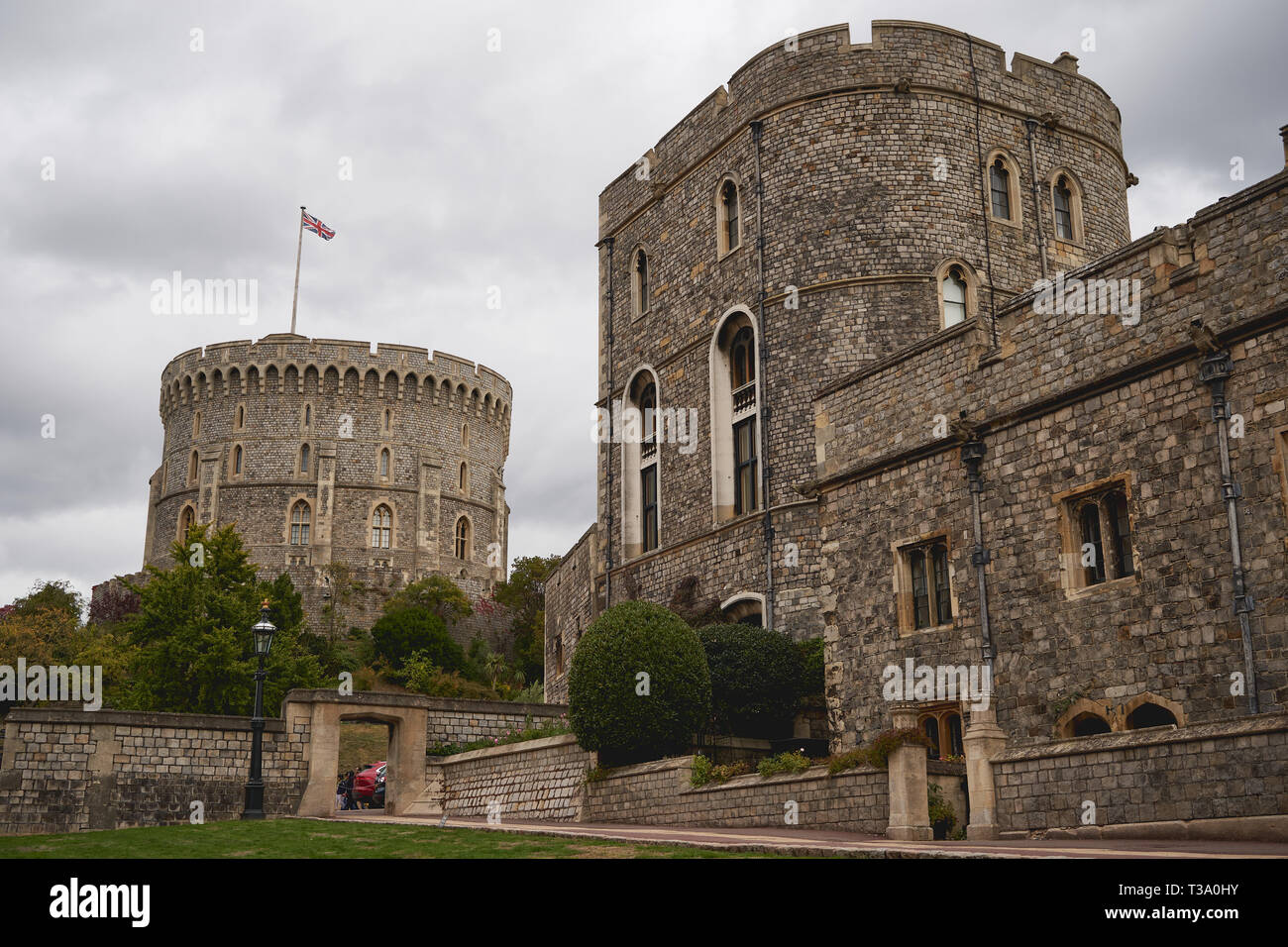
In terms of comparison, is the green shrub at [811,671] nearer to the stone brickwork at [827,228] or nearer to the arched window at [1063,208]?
the stone brickwork at [827,228]

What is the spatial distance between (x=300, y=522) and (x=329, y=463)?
3.31 meters

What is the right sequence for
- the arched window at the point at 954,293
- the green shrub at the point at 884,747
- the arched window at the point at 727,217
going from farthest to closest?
1. the arched window at the point at 727,217
2. the arched window at the point at 954,293
3. the green shrub at the point at 884,747

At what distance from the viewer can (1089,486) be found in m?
14.5

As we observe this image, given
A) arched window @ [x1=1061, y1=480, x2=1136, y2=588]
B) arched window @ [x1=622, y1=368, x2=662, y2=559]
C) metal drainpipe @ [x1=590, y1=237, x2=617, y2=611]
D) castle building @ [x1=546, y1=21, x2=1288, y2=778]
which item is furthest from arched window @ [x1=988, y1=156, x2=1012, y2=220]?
arched window @ [x1=1061, y1=480, x2=1136, y2=588]

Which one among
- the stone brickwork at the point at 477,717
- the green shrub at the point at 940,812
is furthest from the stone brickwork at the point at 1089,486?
the stone brickwork at the point at 477,717

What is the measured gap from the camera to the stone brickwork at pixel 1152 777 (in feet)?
33.8

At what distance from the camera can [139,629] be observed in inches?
1282

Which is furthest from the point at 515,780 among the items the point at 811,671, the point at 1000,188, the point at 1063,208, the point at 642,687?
the point at 1063,208

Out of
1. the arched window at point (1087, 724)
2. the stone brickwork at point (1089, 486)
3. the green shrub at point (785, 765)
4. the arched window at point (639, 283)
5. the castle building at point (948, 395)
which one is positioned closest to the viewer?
the stone brickwork at point (1089, 486)

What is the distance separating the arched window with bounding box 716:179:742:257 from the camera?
27.3 m

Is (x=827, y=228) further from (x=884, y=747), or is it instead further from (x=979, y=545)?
(x=884, y=747)

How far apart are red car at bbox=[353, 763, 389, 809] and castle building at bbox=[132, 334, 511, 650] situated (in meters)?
30.8

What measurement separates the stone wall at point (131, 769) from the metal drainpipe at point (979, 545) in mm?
13282
